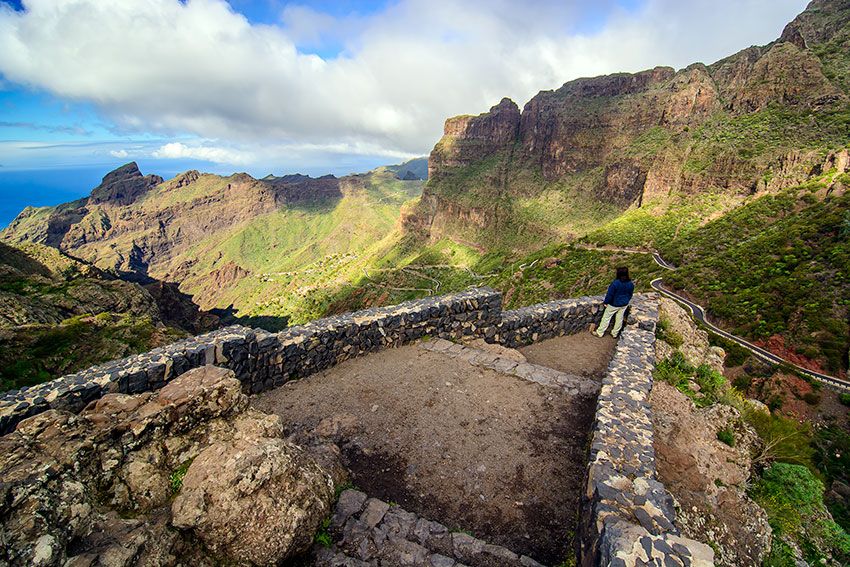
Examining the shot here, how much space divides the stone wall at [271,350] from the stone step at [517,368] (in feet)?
2.34

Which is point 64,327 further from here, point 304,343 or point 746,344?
point 746,344

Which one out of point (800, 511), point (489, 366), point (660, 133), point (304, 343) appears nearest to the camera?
point (800, 511)

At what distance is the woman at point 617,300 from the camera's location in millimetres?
11797

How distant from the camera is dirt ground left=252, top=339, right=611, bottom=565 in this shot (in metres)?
6.00

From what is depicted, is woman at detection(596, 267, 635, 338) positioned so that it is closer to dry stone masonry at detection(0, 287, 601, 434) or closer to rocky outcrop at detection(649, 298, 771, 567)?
dry stone masonry at detection(0, 287, 601, 434)

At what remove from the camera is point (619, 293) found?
12.1 meters

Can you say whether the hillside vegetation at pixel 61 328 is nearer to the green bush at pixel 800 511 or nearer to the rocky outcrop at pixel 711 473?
the rocky outcrop at pixel 711 473

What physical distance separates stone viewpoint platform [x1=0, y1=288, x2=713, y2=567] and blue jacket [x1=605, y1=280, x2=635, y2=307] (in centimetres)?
58

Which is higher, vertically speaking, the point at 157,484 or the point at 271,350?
the point at 157,484

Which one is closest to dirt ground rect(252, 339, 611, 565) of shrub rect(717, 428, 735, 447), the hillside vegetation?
shrub rect(717, 428, 735, 447)

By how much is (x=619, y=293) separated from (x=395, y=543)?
10185 mm

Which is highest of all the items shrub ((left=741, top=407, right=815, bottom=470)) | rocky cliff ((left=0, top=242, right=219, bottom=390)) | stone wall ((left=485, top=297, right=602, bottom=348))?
stone wall ((left=485, top=297, right=602, bottom=348))

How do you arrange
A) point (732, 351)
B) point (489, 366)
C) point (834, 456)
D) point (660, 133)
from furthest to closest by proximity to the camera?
point (660, 133), point (732, 351), point (834, 456), point (489, 366)

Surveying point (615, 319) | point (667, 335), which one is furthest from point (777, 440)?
point (615, 319)
